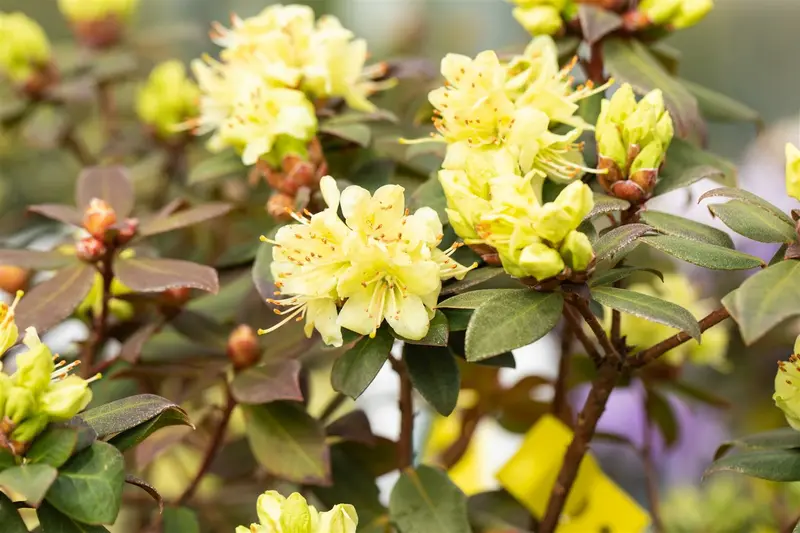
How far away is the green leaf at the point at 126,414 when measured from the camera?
0.63m

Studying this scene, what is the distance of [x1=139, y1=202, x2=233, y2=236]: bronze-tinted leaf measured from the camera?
89 centimetres

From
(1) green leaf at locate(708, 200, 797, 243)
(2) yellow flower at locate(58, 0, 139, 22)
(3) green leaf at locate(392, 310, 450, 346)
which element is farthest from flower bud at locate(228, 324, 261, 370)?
(2) yellow flower at locate(58, 0, 139, 22)

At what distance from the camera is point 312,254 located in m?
0.69

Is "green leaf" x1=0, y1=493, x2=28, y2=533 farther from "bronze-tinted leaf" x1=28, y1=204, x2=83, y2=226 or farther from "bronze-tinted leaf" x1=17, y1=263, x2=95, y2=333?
"bronze-tinted leaf" x1=28, y1=204, x2=83, y2=226

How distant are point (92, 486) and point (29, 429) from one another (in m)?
0.06

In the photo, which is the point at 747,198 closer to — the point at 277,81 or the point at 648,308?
the point at 648,308

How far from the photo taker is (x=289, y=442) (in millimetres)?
843

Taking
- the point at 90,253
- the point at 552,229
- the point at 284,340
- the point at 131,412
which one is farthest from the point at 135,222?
the point at 552,229

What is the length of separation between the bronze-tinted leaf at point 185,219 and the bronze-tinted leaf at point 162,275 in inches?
1.5

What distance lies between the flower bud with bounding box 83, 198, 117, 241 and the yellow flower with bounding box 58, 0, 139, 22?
61 cm

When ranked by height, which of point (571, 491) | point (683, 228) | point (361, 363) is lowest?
point (571, 491)

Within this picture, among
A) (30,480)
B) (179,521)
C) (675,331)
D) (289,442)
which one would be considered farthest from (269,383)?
(675,331)

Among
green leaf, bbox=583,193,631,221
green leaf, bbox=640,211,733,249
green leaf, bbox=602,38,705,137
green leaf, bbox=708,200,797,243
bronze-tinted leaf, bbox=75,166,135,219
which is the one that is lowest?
bronze-tinted leaf, bbox=75,166,135,219

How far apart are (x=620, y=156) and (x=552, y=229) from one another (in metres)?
0.15
